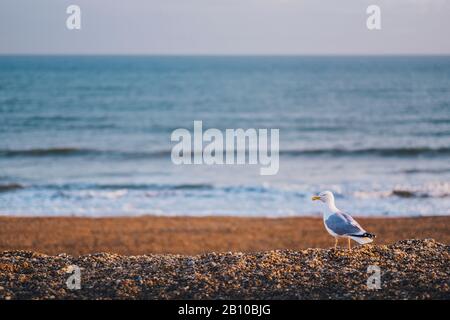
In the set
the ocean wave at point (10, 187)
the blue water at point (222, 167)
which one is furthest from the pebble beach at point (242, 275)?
the ocean wave at point (10, 187)

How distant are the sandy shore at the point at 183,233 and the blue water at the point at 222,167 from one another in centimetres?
135

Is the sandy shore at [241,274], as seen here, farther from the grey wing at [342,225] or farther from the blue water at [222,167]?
the blue water at [222,167]

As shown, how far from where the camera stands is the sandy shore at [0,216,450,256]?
1655 centimetres

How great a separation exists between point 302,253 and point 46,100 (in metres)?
51.1

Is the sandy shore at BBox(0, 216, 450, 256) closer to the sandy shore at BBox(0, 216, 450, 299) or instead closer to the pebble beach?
the sandy shore at BBox(0, 216, 450, 299)

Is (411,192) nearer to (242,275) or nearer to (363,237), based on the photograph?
(363,237)

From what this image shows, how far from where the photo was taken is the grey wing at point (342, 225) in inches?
323

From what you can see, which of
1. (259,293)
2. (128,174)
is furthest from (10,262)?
(128,174)

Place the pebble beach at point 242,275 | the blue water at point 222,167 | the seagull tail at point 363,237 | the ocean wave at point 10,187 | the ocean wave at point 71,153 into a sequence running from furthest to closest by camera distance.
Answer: the ocean wave at point 71,153 < the ocean wave at point 10,187 < the blue water at point 222,167 < the seagull tail at point 363,237 < the pebble beach at point 242,275

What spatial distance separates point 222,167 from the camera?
28.8 meters

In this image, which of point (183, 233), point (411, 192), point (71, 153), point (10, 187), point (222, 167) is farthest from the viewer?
point (71, 153)

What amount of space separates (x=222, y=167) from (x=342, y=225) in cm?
2062

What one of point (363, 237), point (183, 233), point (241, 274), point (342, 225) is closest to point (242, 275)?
point (241, 274)
